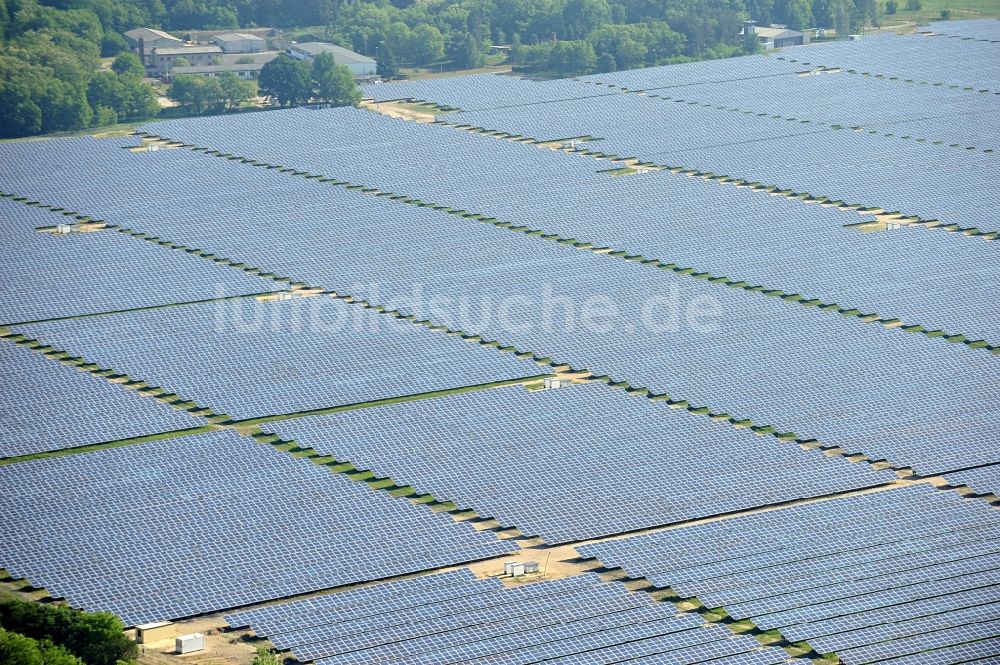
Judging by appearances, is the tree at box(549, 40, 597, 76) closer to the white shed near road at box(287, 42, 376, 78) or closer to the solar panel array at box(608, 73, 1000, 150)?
the white shed near road at box(287, 42, 376, 78)

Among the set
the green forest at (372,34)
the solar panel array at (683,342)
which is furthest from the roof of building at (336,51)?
the solar panel array at (683,342)

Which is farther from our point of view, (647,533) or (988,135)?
(988,135)

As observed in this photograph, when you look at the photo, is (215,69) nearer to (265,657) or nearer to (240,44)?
(240,44)

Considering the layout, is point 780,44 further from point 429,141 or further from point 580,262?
point 580,262

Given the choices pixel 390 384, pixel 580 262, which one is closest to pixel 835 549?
pixel 390 384

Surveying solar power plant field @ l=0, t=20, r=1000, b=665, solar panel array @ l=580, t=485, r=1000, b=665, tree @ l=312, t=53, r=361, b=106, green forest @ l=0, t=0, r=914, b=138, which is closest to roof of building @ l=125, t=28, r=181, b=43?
green forest @ l=0, t=0, r=914, b=138
